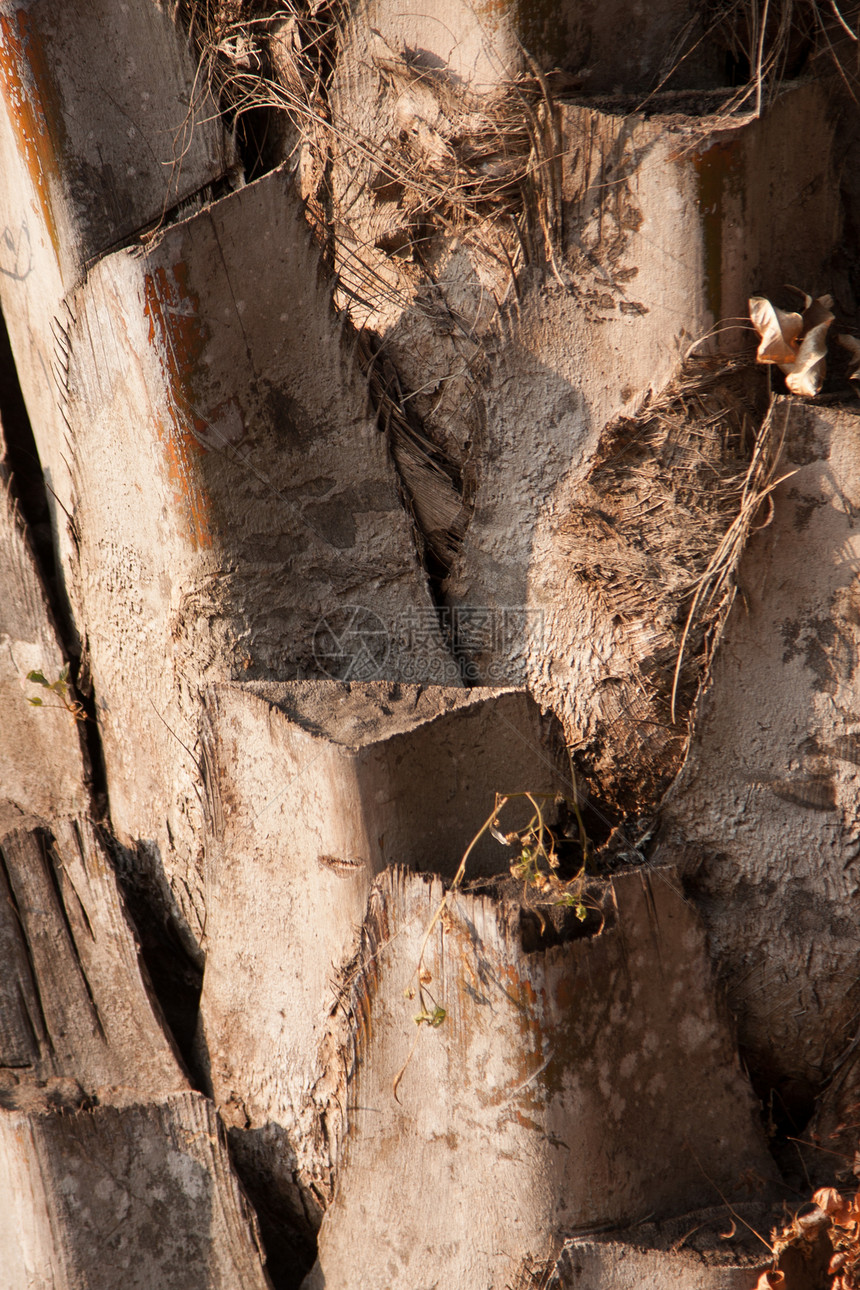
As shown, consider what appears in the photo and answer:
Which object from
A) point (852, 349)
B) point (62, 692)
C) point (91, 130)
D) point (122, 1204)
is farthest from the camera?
point (62, 692)

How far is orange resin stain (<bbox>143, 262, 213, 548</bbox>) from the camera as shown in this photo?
1661 millimetres

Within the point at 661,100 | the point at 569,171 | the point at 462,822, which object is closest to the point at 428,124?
the point at 569,171

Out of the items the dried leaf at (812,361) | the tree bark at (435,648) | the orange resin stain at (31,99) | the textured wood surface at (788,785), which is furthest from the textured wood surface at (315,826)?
the orange resin stain at (31,99)

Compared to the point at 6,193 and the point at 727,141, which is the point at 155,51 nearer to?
the point at 6,193

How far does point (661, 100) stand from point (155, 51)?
0.96m

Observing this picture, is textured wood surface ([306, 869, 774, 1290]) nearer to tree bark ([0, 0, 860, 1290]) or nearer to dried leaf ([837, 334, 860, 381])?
tree bark ([0, 0, 860, 1290])

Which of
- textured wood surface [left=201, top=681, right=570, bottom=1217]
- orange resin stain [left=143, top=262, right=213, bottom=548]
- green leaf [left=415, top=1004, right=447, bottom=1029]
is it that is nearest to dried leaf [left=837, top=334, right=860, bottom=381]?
textured wood surface [left=201, top=681, right=570, bottom=1217]

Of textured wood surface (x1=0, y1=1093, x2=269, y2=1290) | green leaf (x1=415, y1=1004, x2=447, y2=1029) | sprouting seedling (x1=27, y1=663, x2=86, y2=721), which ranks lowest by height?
textured wood surface (x1=0, y1=1093, x2=269, y2=1290)

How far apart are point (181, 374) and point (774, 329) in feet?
3.35

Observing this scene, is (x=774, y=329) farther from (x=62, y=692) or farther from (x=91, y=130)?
(x=62, y=692)

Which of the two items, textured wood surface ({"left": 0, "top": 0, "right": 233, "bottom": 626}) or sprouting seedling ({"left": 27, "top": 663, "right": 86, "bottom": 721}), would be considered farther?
sprouting seedling ({"left": 27, "top": 663, "right": 86, "bottom": 721})

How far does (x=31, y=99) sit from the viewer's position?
5.72 feet

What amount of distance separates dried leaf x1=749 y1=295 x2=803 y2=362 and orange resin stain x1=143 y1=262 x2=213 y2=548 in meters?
0.95

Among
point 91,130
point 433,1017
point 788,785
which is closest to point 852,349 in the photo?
point 788,785
